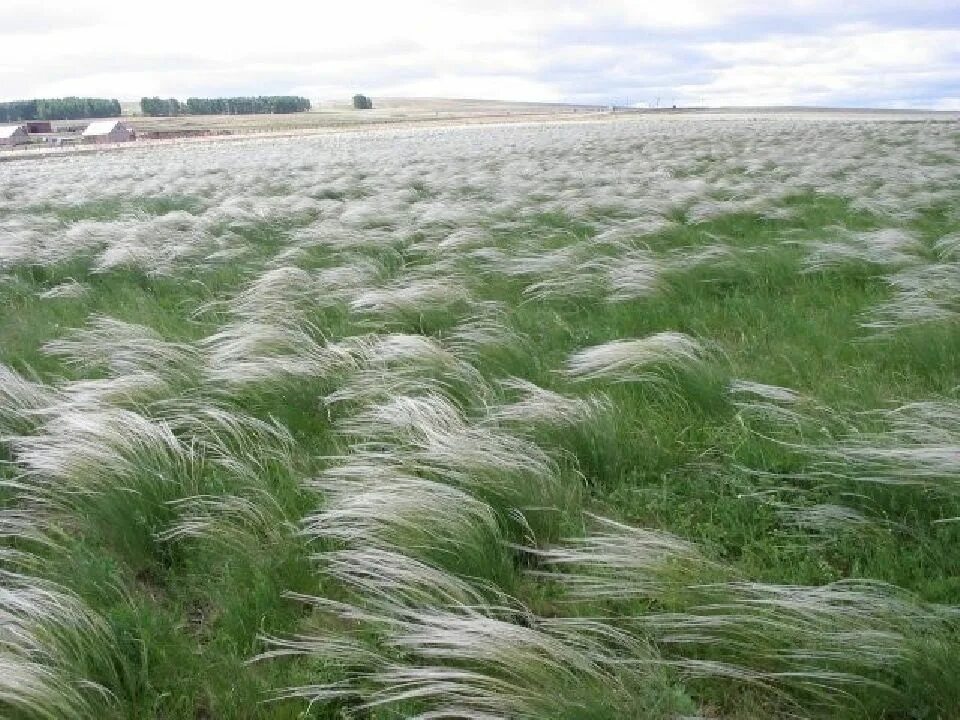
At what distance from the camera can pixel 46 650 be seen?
2.02 m

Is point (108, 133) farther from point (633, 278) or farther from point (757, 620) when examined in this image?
point (757, 620)

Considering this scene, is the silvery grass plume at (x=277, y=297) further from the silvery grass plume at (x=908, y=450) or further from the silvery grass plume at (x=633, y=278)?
the silvery grass plume at (x=908, y=450)

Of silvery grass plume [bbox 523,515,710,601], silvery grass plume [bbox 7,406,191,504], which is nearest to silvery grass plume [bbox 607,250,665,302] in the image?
silvery grass plume [bbox 523,515,710,601]

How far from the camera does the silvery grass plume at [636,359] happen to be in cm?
382

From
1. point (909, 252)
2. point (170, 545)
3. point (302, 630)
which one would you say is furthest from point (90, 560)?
point (909, 252)

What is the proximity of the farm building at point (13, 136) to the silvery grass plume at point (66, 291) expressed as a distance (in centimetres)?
8225

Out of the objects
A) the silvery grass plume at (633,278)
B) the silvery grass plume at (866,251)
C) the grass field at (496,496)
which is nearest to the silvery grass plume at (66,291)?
the grass field at (496,496)

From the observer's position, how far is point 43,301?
21.1 feet

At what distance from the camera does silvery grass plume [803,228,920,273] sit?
6027 millimetres

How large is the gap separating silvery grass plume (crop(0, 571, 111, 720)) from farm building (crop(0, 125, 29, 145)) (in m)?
87.5

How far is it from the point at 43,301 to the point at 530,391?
4.77 meters

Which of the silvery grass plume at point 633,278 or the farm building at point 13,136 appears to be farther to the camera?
the farm building at point 13,136

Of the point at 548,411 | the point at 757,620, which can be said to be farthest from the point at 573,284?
the point at 757,620

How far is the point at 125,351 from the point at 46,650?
2767 millimetres
